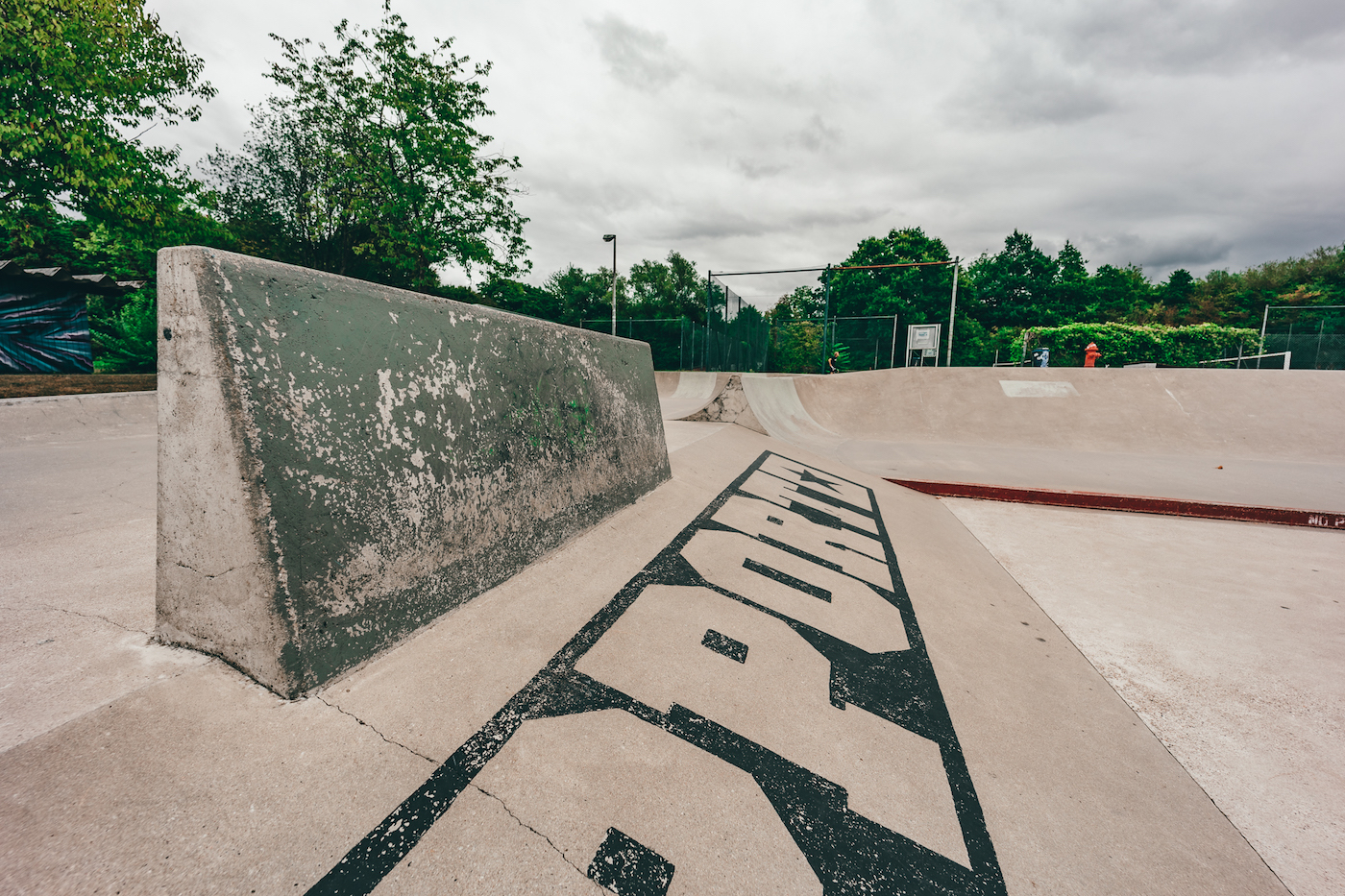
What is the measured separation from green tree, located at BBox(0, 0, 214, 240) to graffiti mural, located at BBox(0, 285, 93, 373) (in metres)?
1.75

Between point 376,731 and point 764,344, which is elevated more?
point 764,344

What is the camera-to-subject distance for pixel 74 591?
1785 mm

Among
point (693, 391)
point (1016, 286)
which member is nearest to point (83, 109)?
point (693, 391)

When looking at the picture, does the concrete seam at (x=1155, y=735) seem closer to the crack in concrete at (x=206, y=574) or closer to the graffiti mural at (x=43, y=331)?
the crack in concrete at (x=206, y=574)

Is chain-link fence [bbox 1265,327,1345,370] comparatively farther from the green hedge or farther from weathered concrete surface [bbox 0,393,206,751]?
weathered concrete surface [bbox 0,393,206,751]

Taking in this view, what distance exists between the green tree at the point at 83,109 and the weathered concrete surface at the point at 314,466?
13380mm

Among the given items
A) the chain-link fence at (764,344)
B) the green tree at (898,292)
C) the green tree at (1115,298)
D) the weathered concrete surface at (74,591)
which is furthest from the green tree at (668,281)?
the weathered concrete surface at (74,591)

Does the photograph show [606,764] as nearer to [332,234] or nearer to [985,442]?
[985,442]

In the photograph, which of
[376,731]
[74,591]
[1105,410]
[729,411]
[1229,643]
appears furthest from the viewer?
[1105,410]

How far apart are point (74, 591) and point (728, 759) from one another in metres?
2.36

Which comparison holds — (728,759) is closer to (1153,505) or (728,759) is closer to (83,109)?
(1153,505)

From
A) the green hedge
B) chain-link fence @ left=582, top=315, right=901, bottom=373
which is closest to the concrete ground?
chain-link fence @ left=582, top=315, right=901, bottom=373

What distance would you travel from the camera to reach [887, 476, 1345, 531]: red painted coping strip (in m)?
5.32

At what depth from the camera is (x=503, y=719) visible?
58.5 inches
